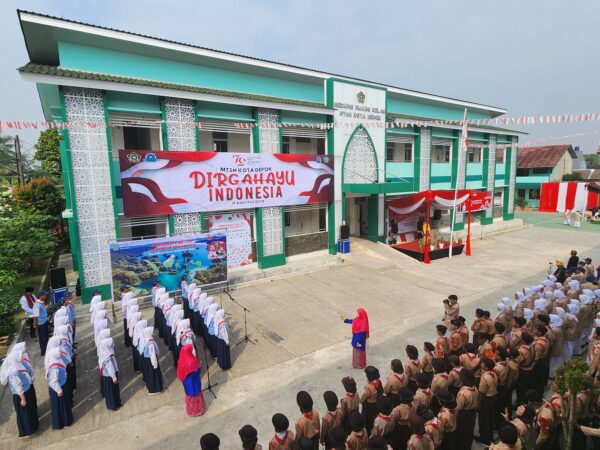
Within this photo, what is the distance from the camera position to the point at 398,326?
923 cm

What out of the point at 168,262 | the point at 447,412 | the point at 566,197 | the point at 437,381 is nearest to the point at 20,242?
the point at 168,262

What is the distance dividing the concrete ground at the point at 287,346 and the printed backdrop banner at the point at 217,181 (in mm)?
3195

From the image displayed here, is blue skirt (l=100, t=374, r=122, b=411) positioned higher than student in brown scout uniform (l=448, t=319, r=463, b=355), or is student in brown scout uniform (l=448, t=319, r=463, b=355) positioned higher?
student in brown scout uniform (l=448, t=319, r=463, b=355)

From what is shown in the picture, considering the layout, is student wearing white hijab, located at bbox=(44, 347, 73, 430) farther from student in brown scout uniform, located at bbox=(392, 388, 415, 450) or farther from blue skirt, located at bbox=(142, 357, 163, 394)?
student in brown scout uniform, located at bbox=(392, 388, 415, 450)

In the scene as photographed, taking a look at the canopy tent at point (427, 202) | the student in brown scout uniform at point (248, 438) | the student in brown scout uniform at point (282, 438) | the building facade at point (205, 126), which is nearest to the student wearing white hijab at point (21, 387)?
the student in brown scout uniform at point (248, 438)

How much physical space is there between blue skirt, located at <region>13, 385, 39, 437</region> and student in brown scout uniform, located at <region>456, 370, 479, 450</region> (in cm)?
629

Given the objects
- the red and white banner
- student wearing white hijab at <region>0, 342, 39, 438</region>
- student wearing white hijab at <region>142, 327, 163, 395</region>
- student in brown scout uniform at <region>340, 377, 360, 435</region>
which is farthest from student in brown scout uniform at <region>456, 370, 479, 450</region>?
the red and white banner

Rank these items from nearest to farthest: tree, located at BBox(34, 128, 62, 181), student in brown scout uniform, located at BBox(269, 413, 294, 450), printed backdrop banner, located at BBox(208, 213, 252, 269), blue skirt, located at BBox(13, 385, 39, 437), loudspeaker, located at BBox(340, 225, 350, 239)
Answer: student in brown scout uniform, located at BBox(269, 413, 294, 450)
blue skirt, located at BBox(13, 385, 39, 437)
printed backdrop banner, located at BBox(208, 213, 252, 269)
loudspeaker, located at BBox(340, 225, 350, 239)
tree, located at BBox(34, 128, 62, 181)

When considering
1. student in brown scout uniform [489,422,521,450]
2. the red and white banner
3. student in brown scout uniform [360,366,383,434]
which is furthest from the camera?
the red and white banner

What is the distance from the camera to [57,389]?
5.47 meters

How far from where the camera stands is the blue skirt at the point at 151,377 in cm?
644

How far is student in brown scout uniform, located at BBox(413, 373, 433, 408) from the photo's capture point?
4.50 m

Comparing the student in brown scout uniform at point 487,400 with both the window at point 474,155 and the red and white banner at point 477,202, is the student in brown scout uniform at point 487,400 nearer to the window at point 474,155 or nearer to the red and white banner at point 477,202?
the red and white banner at point 477,202

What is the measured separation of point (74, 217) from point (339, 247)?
10.2m
